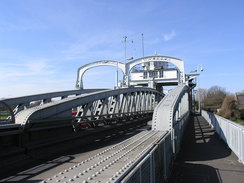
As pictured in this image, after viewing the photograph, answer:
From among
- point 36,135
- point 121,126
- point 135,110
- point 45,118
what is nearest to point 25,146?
point 36,135

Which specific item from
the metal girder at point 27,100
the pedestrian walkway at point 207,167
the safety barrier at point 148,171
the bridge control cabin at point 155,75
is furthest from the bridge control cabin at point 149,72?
the safety barrier at point 148,171

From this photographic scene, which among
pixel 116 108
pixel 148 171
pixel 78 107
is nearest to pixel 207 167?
pixel 148 171

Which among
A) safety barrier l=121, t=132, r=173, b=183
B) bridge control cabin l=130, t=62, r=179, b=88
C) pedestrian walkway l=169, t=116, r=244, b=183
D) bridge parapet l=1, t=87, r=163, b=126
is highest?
bridge control cabin l=130, t=62, r=179, b=88

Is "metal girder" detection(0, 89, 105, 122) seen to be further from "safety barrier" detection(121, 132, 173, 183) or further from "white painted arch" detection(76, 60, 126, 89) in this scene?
"white painted arch" detection(76, 60, 126, 89)

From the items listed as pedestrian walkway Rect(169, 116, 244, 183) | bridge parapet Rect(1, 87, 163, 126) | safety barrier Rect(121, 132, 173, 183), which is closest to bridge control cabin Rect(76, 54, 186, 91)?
bridge parapet Rect(1, 87, 163, 126)

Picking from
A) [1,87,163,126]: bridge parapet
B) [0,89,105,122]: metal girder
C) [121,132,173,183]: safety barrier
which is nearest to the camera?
[121,132,173,183]: safety barrier

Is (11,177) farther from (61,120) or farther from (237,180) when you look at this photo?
(237,180)

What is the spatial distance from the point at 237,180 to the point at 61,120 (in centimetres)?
757

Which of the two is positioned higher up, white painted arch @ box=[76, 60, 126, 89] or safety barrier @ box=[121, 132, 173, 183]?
white painted arch @ box=[76, 60, 126, 89]

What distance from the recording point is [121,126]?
16.4 meters

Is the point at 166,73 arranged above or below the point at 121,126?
above

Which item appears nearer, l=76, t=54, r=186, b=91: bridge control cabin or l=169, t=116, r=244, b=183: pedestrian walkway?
l=169, t=116, r=244, b=183: pedestrian walkway

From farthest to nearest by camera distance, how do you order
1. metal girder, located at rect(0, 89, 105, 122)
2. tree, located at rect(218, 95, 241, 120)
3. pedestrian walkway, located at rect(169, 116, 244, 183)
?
tree, located at rect(218, 95, 241, 120) → metal girder, located at rect(0, 89, 105, 122) → pedestrian walkway, located at rect(169, 116, 244, 183)

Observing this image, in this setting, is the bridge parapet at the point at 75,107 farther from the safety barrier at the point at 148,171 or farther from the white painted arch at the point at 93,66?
the white painted arch at the point at 93,66
